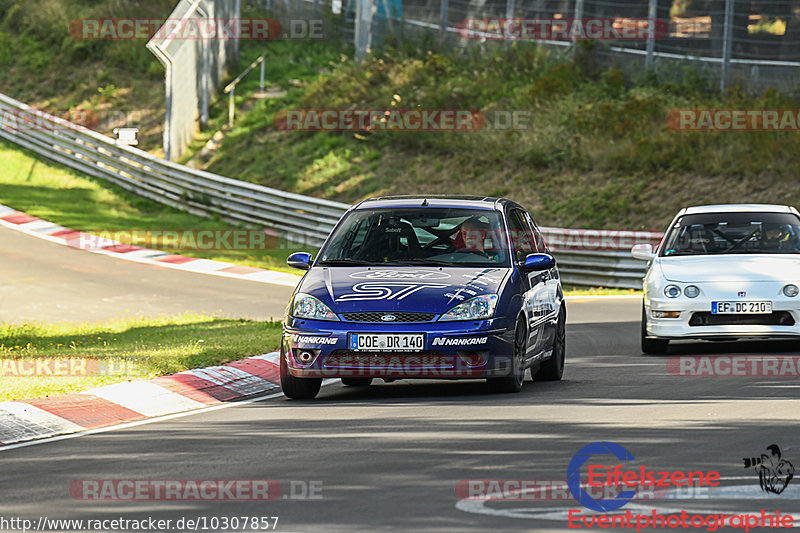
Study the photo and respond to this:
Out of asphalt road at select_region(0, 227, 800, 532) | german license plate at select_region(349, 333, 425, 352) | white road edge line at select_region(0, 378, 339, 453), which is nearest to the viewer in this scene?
asphalt road at select_region(0, 227, 800, 532)

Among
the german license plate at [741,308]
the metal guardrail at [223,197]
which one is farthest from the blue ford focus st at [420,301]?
the metal guardrail at [223,197]

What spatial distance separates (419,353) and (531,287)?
168cm

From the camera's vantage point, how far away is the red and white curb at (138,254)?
25469 mm

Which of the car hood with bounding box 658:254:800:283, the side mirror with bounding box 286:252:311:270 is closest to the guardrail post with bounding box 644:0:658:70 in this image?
the car hood with bounding box 658:254:800:283

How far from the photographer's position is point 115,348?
1436 cm

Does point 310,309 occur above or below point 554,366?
above

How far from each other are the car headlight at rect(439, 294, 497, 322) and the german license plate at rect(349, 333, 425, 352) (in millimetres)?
263

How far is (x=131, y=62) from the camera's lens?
1710 inches

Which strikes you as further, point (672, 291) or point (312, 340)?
point (672, 291)

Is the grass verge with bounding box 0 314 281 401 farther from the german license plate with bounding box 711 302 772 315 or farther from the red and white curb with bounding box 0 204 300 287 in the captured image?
the red and white curb with bounding box 0 204 300 287

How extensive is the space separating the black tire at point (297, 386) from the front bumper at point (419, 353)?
12.6 inches

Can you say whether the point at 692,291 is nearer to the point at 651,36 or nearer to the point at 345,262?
the point at 345,262

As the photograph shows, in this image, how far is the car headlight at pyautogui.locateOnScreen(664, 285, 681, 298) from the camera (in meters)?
14.7

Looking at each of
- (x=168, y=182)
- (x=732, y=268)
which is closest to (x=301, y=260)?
(x=732, y=268)
